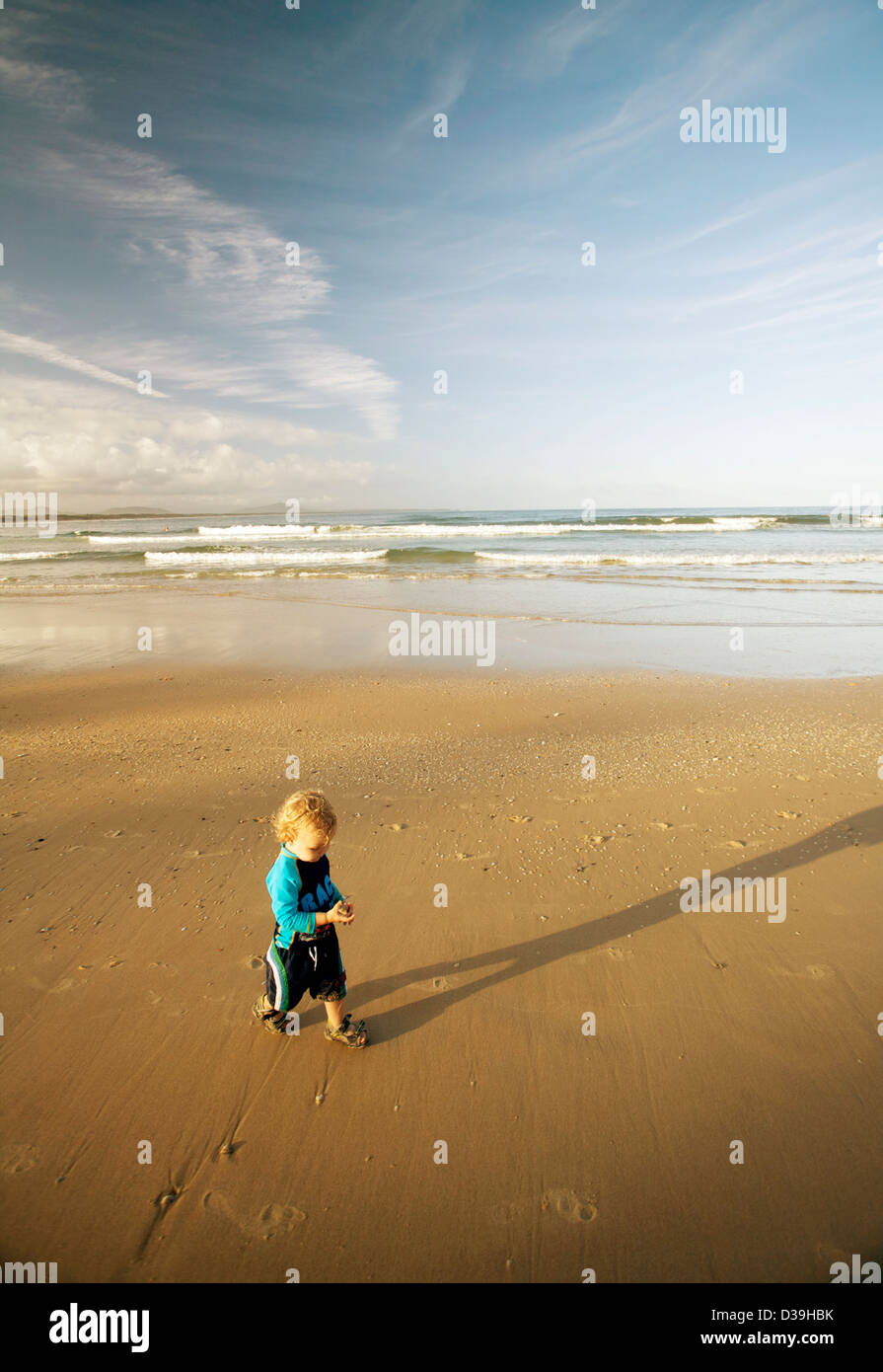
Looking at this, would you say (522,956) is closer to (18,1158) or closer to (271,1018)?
(271,1018)

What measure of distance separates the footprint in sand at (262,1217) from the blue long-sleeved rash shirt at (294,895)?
3.15 ft

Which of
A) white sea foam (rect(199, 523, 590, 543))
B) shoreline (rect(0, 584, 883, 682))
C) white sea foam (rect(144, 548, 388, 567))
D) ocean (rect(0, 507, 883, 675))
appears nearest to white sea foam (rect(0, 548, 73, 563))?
ocean (rect(0, 507, 883, 675))

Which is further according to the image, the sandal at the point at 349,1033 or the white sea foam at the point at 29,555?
the white sea foam at the point at 29,555

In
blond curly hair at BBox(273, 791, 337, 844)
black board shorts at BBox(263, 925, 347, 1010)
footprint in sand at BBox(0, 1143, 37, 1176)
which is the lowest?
footprint in sand at BBox(0, 1143, 37, 1176)

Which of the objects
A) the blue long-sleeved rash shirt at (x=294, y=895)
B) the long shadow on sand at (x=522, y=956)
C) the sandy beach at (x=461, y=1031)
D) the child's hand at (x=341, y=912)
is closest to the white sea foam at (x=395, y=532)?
the sandy beach at (x=461, y=1031)

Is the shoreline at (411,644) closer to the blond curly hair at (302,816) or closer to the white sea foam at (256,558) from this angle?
the blond curly hair at (302,816)

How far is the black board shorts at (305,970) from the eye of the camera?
120 inches

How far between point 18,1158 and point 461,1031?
6.43 ft

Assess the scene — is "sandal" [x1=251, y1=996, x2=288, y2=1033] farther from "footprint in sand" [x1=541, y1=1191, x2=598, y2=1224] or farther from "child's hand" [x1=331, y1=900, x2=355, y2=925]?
"footprint in sand" [x1=541, y1=1191, x2=598, y2=1224]

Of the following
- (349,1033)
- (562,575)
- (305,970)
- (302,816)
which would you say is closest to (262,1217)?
(349,1033)

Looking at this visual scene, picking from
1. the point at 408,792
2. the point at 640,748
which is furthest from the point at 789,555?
the point at 408,792

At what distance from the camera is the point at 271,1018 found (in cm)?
320

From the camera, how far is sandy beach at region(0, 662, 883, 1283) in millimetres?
2338

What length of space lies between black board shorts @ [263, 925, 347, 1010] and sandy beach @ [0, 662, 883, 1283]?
30 cm
